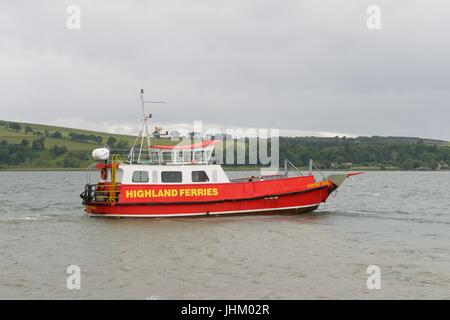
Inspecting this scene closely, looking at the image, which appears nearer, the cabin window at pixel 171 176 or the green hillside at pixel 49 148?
the cabin window at pixel 171 176

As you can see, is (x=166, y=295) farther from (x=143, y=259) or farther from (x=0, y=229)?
(x=0, y=229)

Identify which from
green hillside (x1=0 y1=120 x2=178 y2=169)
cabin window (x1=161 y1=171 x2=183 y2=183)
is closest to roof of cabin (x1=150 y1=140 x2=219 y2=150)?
cabin window (x1=161 y1=171 x2=183 y2=183)

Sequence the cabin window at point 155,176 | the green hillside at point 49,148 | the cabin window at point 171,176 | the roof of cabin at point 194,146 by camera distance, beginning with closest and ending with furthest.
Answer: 1. the cabin window at point 155,176
2. the cabin window at point 171,176
3. the roof of cabin at point 194,146
4. the green hillside at point 49,148

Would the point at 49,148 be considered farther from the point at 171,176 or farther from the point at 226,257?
the point at 226,257

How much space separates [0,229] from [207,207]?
10.0 m

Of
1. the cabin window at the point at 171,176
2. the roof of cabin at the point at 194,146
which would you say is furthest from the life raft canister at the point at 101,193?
the roof of cabin at the point at 194,146

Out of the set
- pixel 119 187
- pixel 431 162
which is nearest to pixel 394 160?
pixel 431 162

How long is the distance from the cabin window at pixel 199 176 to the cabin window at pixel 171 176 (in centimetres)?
69

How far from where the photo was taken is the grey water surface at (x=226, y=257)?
1561 centimetres

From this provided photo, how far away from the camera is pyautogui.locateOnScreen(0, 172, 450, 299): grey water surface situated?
51.2 ft

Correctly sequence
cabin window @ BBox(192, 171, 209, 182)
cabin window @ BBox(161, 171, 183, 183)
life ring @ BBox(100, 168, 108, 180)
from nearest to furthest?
1. cabin window @ BBox(161, 171, 183, 183)
2. cabin window @ BBox(192, 171, 209, 182)
3. life ring @ BBox(100, 168, 108, 180)

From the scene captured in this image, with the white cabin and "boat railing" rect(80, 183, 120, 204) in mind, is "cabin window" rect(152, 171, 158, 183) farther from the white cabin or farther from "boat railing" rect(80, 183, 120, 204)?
"boat railing" rect(80, 183, 120, 204)

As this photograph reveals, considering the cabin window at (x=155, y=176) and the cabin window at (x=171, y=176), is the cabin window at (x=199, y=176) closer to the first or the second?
the cabin window at (x=171, y=176)

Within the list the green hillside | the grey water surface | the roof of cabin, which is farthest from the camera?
the green hillside
